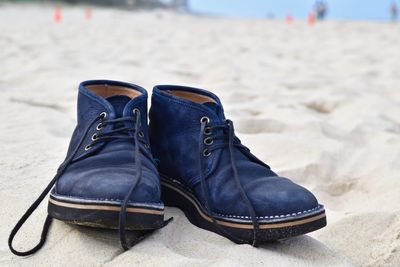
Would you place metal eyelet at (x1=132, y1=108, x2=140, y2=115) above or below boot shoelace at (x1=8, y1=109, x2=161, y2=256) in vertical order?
above

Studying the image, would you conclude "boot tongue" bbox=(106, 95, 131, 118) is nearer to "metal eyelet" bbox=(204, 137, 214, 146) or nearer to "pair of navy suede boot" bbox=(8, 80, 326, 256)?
"pair of navy suede boot" bbox=(8, 80, 326, 256)

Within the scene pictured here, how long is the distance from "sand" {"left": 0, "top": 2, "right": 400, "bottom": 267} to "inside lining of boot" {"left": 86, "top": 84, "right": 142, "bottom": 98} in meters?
0.34

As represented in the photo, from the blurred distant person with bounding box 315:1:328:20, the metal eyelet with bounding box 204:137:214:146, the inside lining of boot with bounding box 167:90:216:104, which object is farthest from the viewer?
the blurred distant person with bounding box 315:1:328:20

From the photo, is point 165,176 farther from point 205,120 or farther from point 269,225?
point 269,225

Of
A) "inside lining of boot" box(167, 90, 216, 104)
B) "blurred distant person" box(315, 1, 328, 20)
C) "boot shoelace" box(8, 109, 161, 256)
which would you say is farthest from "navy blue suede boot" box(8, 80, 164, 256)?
"blurred distant person" box(315, 1, 328, 20)

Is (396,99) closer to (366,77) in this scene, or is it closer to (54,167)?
(366,77)

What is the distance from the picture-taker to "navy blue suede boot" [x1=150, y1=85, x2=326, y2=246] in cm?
123

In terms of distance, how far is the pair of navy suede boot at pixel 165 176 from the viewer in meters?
1.17

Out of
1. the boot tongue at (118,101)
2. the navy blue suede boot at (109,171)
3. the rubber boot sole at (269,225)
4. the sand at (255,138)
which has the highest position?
the boot tongue at (118,101)

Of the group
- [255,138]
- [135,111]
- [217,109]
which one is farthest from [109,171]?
[255,138]

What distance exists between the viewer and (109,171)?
123 cm

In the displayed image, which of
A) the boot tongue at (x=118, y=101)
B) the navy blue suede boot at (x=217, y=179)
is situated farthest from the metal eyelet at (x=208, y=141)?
the boot tongue at (x=118, y=101)

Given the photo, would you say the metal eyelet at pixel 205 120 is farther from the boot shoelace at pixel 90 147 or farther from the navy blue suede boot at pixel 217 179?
the boot shoelace at pixel 90 147

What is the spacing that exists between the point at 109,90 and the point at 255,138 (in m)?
0.84
